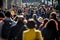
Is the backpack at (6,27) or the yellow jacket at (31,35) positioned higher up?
the yellow jacket at (31,35)

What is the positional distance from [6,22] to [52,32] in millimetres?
2336

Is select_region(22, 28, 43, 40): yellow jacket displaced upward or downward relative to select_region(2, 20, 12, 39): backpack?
upward

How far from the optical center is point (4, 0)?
1654 inches

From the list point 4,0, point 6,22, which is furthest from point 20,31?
point 4,0

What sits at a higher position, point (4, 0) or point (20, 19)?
point (20, 19)

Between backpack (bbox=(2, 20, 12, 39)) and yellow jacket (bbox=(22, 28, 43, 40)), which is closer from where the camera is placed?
yellow jacket (bbox=(22, 28, 43, 40))

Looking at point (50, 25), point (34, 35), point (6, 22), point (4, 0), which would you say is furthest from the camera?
point (4, 0)

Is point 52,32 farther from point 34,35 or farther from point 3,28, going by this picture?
point 3,28

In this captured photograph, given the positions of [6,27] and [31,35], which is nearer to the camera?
[31,35]

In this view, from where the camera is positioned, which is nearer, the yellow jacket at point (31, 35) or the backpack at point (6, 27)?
the yellow jacket at point (31, 35)

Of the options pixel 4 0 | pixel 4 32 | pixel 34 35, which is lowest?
pixel 4 0

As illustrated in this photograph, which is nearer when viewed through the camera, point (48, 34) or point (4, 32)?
point (48, 34)

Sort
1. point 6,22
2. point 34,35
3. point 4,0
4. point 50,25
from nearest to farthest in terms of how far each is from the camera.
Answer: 1. point 34,35
2. point 50,25
3. point 6,22
4. point 4,0

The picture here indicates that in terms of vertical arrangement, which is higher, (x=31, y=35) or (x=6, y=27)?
(x=31, y=35)
